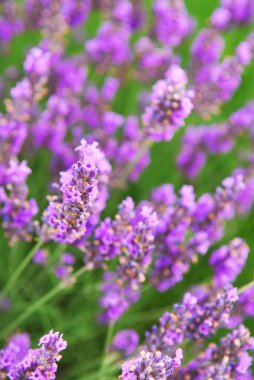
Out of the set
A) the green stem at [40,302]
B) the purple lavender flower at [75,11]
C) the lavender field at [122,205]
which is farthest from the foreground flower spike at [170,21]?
the green stem at [40,302]

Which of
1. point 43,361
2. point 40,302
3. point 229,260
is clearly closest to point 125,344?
point 40,302

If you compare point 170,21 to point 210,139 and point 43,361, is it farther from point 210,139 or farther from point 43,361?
point 43,361

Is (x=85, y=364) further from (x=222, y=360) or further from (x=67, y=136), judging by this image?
(x=67, y=136)

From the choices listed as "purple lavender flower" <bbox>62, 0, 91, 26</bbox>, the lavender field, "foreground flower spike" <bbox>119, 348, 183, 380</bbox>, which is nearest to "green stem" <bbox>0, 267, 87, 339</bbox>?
the lavender field

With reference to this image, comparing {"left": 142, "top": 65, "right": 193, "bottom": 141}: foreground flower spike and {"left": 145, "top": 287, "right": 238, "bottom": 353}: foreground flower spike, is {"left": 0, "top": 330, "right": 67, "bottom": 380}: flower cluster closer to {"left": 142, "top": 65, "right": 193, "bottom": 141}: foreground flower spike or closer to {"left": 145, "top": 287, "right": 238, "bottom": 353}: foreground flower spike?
{"left": 145, "top": 287, "right": 238, "bottom": 353}: foreground flower spike

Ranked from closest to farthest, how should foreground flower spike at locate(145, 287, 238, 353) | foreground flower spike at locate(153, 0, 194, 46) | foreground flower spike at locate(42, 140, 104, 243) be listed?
foreground flower spike at locate(42, 140, 104, 243), foreground flower spike at locate(145, 287, 238, 353), foreground flower spike at locate(153, 0, 194, 46)

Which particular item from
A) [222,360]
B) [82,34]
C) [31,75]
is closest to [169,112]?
[31,75]

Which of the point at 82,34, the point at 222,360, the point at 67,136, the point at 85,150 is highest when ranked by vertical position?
the point at 82,34
